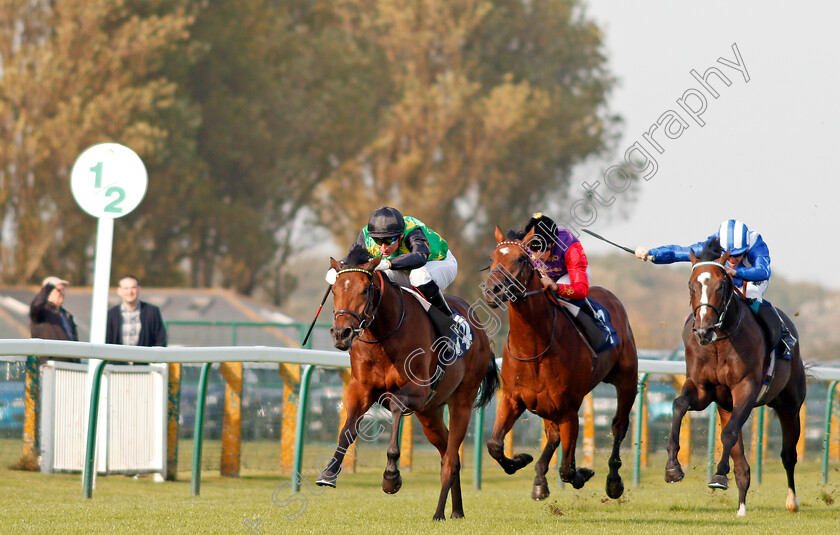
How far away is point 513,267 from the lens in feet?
23.8

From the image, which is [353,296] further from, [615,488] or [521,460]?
[615,488]

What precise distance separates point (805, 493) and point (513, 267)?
4.50 m

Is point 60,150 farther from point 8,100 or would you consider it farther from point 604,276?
point 604,276

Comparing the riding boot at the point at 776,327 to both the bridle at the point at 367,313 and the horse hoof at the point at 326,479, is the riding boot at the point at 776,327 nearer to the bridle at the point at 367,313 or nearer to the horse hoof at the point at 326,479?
the bridle at the point at 367,313

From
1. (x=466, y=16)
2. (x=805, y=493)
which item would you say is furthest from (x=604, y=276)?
(x=805, y=493)

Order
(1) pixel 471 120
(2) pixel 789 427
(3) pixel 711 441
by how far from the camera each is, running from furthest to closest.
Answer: (1) pixel 471 120, (3) pixel 711 441, (2) pixel 789 427

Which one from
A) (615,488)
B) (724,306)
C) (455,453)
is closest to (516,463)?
(455,453)

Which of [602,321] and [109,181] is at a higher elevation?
[109,181]

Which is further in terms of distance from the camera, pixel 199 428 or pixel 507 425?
pixel 199 428

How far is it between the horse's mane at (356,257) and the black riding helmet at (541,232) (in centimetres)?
151

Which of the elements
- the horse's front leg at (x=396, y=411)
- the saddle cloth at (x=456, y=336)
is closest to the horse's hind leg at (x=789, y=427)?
the saddle cloth at (x=456, y=336)

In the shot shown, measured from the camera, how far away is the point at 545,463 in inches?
313

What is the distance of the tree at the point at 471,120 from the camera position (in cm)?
3472

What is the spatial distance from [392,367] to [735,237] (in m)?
2.73
